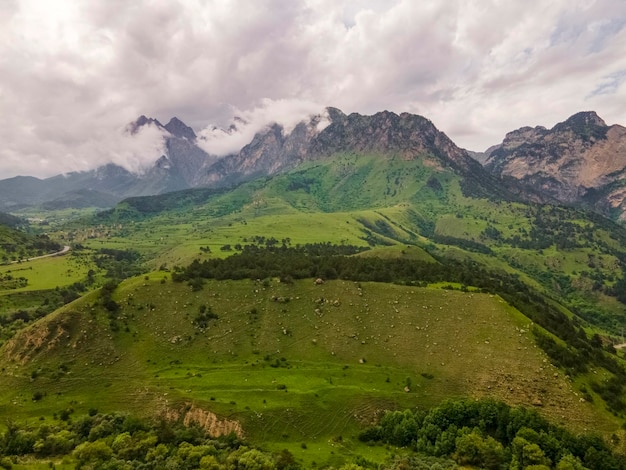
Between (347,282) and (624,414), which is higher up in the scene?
(347,282)

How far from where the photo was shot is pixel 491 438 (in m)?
95.8

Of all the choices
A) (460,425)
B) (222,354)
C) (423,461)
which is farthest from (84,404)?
(460,425)

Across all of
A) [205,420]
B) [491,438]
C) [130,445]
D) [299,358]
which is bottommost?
[130,445]

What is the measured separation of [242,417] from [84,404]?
4187 centimetres

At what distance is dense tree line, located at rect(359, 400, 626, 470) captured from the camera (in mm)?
90562

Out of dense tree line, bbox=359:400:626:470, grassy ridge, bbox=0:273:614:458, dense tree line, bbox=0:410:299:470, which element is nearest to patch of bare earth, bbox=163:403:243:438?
grassy ridge, bbox=0:273:614:458

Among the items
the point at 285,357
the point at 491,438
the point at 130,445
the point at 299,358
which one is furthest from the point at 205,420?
the point at 491,438

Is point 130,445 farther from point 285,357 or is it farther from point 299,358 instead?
point 299,358

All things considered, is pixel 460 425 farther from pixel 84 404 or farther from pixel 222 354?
pixel 84 404

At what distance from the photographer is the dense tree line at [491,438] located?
90562 millimetres

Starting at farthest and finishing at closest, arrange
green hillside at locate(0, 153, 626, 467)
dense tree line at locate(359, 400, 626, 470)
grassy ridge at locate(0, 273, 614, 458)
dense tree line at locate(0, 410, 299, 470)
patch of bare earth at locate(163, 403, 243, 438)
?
grassy ridge at locate(0, 273, 614, 458)
green hillside at locate(0, 153, 626, 467)
patch of bare earth at locate(163, 403, 243, 438)
dense tree line at locate(359, 400, 626, 470)
dense tree line at locate(0, 410, 299, 470)

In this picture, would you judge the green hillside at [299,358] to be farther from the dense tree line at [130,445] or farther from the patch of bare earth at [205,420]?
the dense tree line at [130,445]

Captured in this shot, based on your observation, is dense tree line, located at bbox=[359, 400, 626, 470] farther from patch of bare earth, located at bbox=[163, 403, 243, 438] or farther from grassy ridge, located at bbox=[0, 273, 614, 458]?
patch of bare earth, located at bbox=[163, 403, 243, 438]

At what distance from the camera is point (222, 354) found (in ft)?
435
